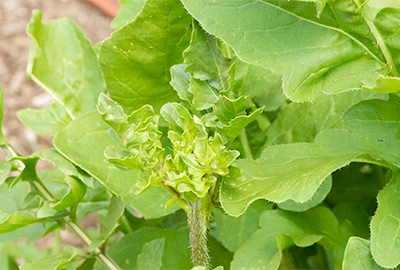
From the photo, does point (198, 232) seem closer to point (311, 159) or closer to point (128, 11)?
point (311, 159)

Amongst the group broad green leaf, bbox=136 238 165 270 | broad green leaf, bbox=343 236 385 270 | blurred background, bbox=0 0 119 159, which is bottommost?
blurred background, bbox=0 0 119 159

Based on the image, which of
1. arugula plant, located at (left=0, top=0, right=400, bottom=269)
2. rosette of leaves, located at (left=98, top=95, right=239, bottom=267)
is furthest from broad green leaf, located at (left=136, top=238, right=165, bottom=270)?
rosette of leaves, located at (left=98, top=95, right=239, bottom=267)

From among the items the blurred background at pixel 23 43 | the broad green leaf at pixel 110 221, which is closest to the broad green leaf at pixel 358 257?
the broad green leaf at pixel 110 221

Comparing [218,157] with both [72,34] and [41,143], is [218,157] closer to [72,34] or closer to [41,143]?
[72,34]

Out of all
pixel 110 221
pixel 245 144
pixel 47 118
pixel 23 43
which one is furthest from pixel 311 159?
pixel 23 43

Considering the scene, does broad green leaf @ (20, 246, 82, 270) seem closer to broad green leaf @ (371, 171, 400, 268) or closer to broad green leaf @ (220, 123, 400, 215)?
broad green leaf @ (220, 123, 400, 215)

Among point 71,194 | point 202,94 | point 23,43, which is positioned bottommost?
point 23,43
